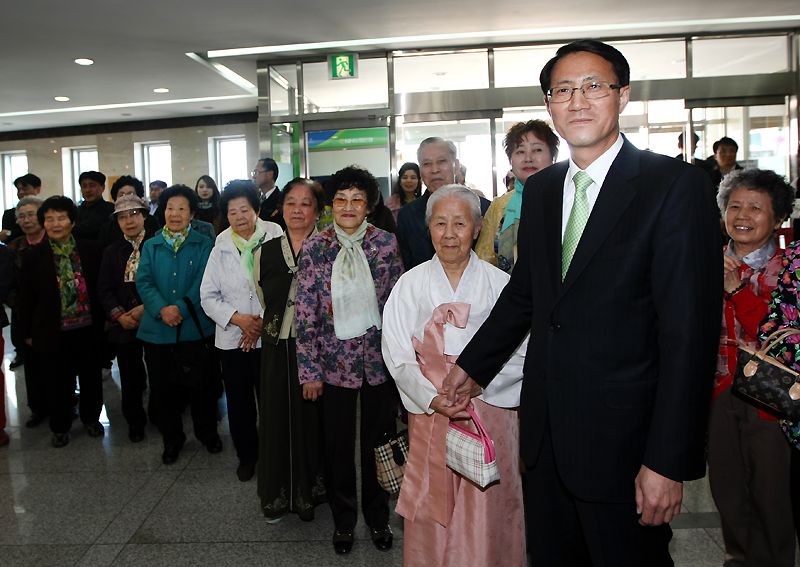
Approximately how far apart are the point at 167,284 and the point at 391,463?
217 centimetres

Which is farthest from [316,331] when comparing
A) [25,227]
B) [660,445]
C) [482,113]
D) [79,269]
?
[482,113]

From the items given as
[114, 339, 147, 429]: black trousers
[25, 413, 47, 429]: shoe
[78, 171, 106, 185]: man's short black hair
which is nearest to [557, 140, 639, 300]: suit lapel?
[114, 339, 147, 429]: black trousers

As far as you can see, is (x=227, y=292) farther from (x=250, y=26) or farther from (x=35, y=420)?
(x=250, y=26)

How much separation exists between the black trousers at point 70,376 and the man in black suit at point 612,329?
3.68 m

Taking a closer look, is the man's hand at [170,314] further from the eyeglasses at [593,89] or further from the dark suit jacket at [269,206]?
the eyeglasses at [593,89]

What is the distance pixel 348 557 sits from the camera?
261cm

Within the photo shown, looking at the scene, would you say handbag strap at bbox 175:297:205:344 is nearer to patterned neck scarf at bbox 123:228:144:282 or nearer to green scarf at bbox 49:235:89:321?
patterned neck scarf at bbox 123:228:144:282

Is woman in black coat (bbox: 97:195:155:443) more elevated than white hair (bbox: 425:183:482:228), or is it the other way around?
white hair (bbox: 425:183:482:228)

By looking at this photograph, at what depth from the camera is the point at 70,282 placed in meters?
4.12

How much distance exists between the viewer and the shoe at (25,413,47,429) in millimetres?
4523

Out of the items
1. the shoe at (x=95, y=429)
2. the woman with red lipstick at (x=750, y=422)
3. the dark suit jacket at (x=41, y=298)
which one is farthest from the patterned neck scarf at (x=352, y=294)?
the shoe at (x=95, y=429)

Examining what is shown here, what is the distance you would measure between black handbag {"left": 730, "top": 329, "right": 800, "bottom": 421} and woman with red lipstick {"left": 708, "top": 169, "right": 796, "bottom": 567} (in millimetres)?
400

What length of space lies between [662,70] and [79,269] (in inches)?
305

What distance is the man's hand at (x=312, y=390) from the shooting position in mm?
2631
